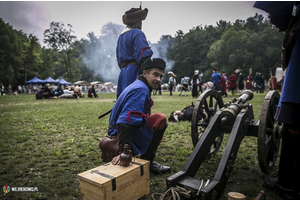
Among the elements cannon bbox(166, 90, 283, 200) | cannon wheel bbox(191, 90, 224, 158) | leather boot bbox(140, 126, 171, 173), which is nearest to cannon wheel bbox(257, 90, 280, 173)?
cannon bbox(166, 90, 283, 200)

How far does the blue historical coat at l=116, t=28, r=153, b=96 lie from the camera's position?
308 centimetres

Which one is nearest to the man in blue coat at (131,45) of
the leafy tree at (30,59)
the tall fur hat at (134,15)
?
the tall fur hat at (134,15)

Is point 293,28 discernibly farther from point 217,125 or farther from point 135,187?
point 135,187

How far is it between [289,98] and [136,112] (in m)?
1.38

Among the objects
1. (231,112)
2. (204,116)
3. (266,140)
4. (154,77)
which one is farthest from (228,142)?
(204,116)

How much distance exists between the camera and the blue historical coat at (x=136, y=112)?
6.66 feet

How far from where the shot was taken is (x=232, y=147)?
2.01 meters

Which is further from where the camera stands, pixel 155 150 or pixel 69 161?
pixel 69 161

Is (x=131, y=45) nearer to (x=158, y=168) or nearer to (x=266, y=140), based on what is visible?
(x=158, y=168)

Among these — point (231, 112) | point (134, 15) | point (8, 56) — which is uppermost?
point (8, 56)

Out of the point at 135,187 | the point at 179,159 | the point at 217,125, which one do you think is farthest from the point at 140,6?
the point at 135,187

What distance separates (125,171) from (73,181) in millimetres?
1018

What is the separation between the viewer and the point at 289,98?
1847mm

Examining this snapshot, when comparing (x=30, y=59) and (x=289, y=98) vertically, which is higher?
(x=30, y=59)
